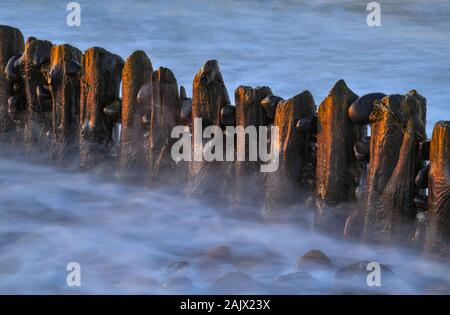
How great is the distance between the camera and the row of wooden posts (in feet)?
14.4

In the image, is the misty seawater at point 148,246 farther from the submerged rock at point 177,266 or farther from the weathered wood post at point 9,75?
the weathered wood post at point 9,75

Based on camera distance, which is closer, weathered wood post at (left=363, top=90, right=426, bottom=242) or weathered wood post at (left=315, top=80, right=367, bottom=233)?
weathered wood post at (left=363, top=90, right=426, bottom=242)

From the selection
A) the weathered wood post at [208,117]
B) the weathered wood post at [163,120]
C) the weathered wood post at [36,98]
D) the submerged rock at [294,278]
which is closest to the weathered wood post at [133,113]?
the weathered wood post at [163,120]

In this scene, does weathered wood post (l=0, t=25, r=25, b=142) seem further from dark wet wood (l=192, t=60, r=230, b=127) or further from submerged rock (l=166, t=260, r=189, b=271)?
submerged rock (l=166, t=260, r=189, b=271)

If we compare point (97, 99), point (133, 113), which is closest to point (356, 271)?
point (133, 113)

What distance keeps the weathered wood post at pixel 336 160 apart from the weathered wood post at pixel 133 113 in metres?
1.32

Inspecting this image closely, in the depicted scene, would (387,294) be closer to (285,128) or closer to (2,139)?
(285,128)

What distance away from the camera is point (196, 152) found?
5.20 m

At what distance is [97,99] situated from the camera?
5.66 metres

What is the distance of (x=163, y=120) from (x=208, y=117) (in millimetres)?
366

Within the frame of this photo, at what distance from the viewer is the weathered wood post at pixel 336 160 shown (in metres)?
4.59

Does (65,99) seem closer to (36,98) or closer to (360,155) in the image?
(36,98)

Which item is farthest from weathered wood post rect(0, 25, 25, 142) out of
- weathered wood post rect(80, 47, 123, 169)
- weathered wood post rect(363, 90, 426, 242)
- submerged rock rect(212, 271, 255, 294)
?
weathered wood post rect(363, 90, 426, 242)
